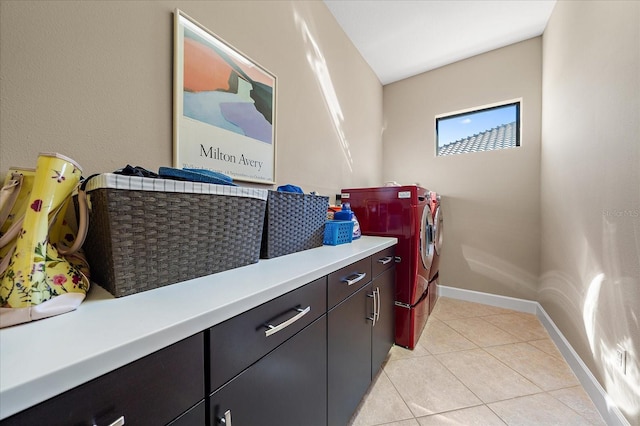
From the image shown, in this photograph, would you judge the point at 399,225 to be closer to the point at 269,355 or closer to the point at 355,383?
the point at 355,383

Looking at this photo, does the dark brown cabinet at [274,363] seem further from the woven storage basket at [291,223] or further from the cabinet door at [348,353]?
the woven storage basket at [291,223]

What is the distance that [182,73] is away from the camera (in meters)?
1.03

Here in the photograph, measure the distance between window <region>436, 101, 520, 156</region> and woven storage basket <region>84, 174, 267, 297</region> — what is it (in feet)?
9.75

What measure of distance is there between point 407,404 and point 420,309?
2.42ft

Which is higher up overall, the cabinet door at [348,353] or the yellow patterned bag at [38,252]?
the yellow patterned bag at [38,252]

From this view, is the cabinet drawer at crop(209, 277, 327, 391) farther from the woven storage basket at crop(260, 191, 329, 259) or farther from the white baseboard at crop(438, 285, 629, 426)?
the white baseboard at crop(438, 285, 629, 426)

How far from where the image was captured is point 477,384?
1512 mm

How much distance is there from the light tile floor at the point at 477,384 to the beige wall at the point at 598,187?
0.23 m

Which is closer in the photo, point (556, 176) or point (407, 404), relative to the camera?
point (407, 404)

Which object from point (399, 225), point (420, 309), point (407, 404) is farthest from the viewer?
point (420, 309)

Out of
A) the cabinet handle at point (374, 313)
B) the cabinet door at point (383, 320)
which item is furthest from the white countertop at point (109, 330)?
the cabinet door at point (383, 320)

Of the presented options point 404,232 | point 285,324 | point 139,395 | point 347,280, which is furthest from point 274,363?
point 404,232

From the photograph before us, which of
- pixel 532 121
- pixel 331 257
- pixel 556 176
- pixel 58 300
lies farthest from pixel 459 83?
pixel 58 300

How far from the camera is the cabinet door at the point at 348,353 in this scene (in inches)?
38.7
